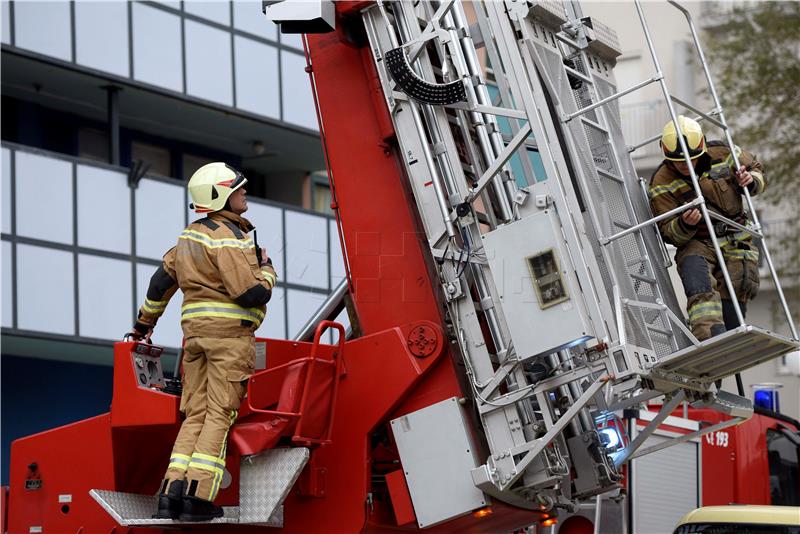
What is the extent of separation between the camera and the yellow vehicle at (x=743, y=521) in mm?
6885

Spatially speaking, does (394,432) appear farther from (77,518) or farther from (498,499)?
(77,518)

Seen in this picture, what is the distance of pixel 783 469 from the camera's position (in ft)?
32.3

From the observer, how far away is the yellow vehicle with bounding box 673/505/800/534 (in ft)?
22.6

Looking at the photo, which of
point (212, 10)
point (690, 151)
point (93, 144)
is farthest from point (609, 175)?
point (93, 144)

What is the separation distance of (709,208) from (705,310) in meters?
0.61

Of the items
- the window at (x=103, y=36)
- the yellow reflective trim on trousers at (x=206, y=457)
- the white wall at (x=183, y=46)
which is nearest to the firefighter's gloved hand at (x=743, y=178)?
the yellow reflective trim on trousers at (x=206, y=457)

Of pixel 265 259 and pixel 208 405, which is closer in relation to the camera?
pixel 208 405

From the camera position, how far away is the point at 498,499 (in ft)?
22.3

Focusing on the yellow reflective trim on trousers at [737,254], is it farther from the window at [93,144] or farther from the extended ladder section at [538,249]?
the window at [93,144]

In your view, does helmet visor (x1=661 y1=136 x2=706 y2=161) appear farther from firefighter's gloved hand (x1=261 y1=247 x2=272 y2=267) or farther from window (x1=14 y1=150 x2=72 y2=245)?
window (x1=14 y1=150 x2=72 y2=245)

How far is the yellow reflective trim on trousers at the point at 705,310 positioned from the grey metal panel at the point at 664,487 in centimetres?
A: 218

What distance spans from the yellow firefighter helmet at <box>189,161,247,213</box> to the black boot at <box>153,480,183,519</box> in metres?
1.42

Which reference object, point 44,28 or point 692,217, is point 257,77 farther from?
point 692,217

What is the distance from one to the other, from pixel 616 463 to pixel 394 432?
1.24m
